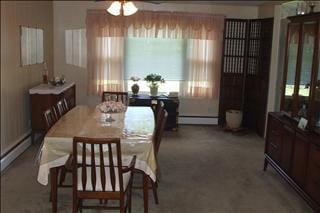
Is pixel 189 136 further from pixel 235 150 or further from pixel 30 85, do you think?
pixel 30 85

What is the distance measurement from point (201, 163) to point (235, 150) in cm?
93

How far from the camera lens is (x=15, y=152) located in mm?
5074

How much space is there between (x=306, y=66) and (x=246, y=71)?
3337 mm

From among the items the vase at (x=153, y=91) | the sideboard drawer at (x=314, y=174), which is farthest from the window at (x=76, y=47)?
the sideboard drawer at (x=314, y=174)

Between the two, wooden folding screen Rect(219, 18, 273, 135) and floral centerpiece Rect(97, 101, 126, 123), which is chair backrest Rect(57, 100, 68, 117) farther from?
wooden folding screen Rect(219, 18, 273, 135)

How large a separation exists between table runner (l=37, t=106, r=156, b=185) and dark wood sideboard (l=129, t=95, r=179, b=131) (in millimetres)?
2620

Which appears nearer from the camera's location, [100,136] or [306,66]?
[100,136]

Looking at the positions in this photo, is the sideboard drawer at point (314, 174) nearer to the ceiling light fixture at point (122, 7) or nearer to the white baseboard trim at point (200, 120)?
the ceiling light fixture at point (122, 7)

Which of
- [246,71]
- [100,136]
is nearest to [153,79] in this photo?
[246,71]

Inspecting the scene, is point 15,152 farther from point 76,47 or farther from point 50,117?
point 76,47

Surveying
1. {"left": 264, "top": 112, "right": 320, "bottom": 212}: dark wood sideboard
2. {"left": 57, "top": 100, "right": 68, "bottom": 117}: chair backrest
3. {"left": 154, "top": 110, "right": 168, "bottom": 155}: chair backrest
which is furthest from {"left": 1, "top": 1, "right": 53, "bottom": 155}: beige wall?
{"left": 264, "top": 112, "right": 320, "bottom": 212}: dark wood sideboard

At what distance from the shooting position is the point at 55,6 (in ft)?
23.1

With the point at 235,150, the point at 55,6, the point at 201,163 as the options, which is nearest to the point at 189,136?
the point at 235,150

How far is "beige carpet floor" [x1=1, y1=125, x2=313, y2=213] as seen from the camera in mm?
3729
